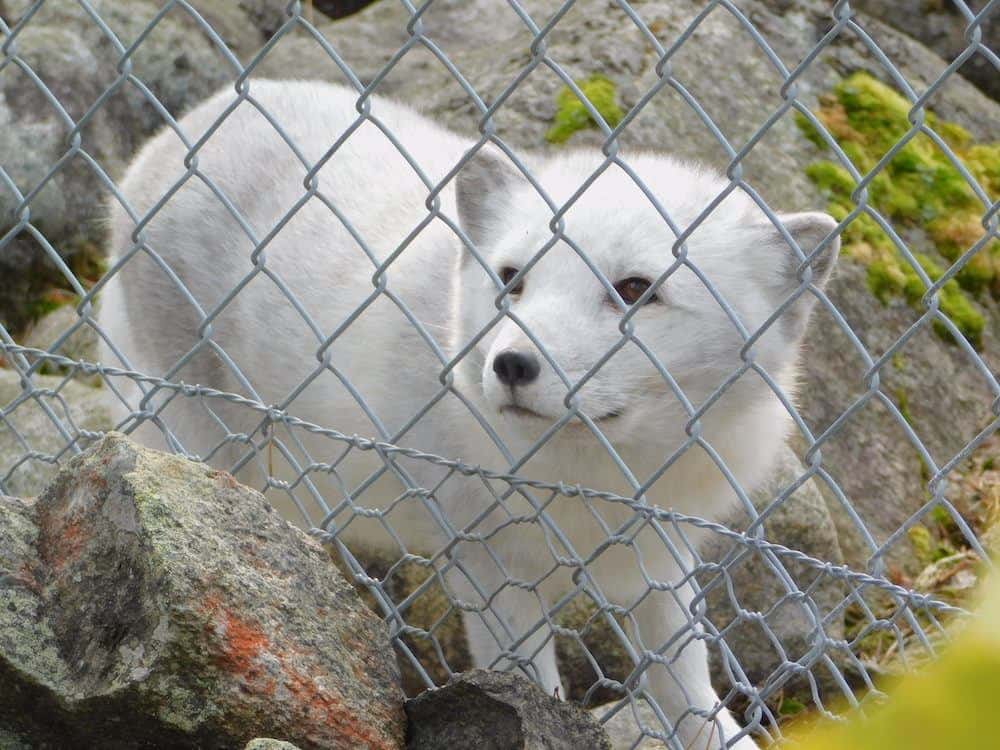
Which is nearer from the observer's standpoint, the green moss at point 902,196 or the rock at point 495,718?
the rock at point 495,718

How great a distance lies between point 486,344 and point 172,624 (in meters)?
1.16

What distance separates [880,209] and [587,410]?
9.76 ft

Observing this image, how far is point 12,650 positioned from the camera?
1.81 metres

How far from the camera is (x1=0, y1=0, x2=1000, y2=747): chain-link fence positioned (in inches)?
86.5

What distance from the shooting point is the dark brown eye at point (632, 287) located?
2.72 m

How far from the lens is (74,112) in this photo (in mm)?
5996

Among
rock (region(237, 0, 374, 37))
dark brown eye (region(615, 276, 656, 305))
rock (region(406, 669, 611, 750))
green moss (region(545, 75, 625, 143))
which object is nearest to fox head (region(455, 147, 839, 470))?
dark brown eye (region(615, 276, 656, 305))

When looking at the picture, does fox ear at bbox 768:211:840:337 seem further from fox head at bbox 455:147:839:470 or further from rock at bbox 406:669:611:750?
rock at bbox 406:669:611:750

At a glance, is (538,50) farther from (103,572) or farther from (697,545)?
(697,545)

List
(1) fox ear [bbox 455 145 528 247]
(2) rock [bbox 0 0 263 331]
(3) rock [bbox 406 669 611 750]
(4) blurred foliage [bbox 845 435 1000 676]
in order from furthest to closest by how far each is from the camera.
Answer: (2) rock [bbox 0 0 263 331] → (4) blurred foliage [bbox 845 435 1000 676] → (1) fox ear [bbox 455 145 528 247] → (3) rock [bbox 406 669 611 750]

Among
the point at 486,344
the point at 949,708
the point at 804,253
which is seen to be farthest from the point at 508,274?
the point at 949,708

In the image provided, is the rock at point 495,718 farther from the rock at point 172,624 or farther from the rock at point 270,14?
the rock at point 270,14

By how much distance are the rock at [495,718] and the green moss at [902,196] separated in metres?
3.16

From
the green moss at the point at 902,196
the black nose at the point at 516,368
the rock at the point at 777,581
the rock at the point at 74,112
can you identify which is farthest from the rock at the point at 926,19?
the black nose at the point at 516,368
